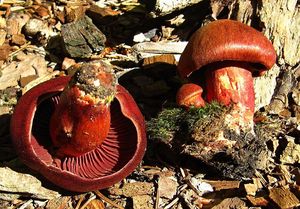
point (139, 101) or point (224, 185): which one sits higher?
point (139, 101)

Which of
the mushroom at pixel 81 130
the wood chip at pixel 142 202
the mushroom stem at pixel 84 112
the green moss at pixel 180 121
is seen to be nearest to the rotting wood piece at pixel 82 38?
the mushroom at pixel 81 130

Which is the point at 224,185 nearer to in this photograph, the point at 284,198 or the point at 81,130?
the point at 284,198

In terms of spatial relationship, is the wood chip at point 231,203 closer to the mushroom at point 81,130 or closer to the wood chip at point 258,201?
the wood chip at point 258,201

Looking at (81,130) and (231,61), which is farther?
(231,61)

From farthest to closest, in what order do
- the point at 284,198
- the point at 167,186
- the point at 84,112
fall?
the point at 167,186
the point at 284,198
the point at 84,112

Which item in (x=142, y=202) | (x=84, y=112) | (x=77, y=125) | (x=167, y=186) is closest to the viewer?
(x=84, y=112)

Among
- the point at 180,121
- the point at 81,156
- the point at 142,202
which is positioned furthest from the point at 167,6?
the point at 142,202
